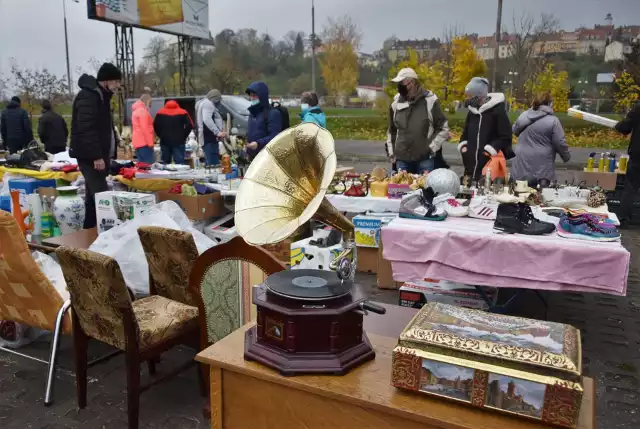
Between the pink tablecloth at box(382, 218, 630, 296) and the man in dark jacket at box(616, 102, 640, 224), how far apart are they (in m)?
3.76

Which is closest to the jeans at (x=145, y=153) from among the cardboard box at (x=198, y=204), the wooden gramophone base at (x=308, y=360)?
the cardboard box at (x=198, y=204)

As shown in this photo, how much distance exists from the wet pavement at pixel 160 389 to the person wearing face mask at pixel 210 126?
5554mm

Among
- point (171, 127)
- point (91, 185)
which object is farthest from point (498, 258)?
point (171, 127)

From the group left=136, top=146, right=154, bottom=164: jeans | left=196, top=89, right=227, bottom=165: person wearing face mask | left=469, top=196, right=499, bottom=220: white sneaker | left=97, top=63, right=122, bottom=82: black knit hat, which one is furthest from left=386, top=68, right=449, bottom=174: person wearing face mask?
left=136, top=146, right=154, bottom=164: jeans

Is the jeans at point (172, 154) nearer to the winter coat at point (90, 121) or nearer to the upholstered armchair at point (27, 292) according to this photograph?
the winter coat at point (90, 121)

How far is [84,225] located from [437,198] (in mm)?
3651

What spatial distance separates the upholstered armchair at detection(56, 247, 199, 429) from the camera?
2340mm

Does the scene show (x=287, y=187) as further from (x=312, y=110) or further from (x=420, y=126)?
(x=312, y=110)

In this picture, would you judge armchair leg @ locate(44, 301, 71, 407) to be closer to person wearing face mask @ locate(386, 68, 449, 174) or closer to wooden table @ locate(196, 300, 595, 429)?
wooden table @ locate(196, 300, 595, 429)

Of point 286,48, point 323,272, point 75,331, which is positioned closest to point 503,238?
point 323,272

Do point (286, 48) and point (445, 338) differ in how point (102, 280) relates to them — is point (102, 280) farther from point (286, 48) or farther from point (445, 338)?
point (286, 48)

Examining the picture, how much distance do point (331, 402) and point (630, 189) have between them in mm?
6109

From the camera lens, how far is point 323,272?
1753mm

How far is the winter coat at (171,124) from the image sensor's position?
8203 mm
